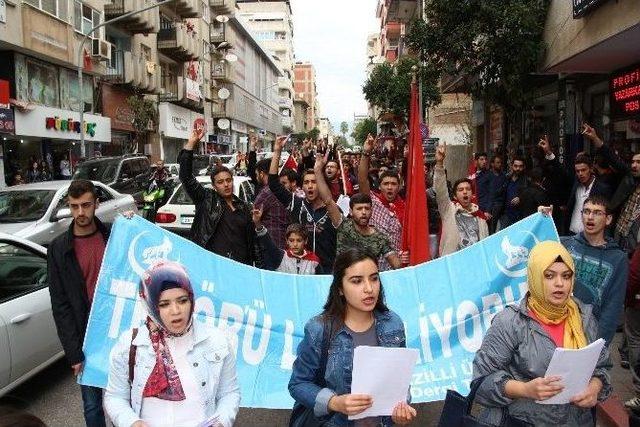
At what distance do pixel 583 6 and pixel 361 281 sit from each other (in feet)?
29.3

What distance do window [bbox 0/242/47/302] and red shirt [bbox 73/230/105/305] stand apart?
154 centimetres

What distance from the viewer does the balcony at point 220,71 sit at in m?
56.6

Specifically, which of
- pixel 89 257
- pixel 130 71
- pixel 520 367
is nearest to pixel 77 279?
pixel 89 257

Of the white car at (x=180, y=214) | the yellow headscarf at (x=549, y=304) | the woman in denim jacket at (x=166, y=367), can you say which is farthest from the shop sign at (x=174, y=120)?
the yellow headscarf at (x=549, y=304)

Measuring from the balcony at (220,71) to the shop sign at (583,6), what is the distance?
48.5m

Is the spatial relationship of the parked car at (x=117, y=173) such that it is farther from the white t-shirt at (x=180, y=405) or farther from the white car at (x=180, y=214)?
the white t-shirt at (x=180, y=405)

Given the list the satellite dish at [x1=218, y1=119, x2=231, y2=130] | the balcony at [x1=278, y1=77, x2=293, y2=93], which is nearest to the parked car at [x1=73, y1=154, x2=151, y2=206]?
the satellite dish at [x1=218, y1=119, x2=231, y2=130]

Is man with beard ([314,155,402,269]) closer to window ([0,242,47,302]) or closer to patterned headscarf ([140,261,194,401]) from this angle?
window ([0,242,47,302])

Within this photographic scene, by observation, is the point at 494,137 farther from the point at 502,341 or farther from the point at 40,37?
the point at 502,341

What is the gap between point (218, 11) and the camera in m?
56.5

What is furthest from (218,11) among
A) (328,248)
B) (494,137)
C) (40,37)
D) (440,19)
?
(328,248)

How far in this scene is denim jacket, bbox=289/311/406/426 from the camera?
2729 millimetres

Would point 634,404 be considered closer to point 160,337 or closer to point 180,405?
point 180,405

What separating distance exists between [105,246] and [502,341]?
2704 mm
